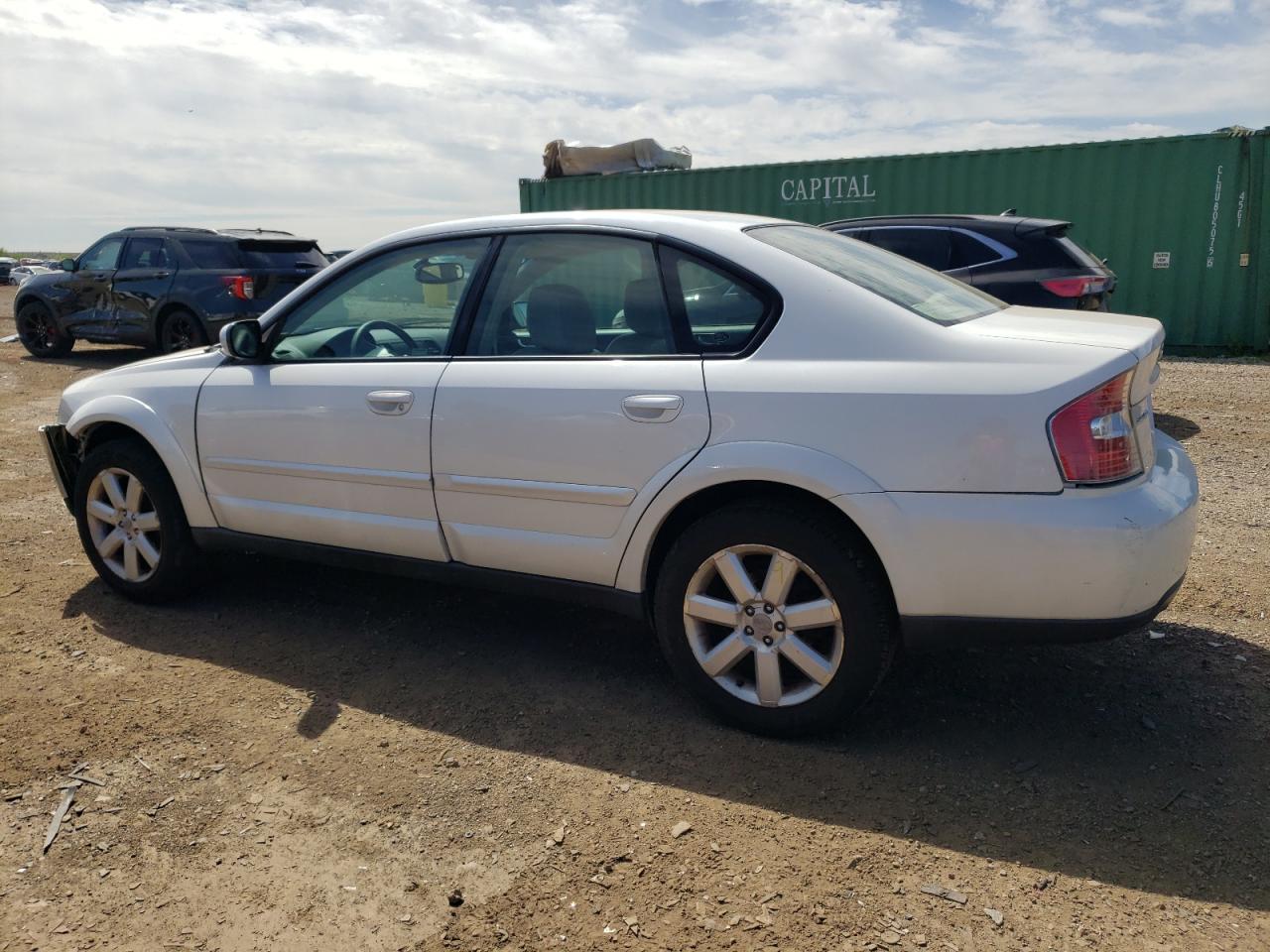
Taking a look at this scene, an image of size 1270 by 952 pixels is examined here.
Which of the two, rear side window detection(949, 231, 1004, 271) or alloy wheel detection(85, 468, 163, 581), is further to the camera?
rear side window detection(949, 231, 1004, 271)

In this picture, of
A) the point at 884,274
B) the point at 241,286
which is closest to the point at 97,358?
the point at 241,286

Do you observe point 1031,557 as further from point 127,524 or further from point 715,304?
point 127,524

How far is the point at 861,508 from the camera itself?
9.46 ft

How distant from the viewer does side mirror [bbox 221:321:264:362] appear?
4055mm

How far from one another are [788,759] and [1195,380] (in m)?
9.28

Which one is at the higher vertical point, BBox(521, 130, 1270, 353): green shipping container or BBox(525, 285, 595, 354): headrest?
BBox(521, 130, 1270, 353): green shipping container

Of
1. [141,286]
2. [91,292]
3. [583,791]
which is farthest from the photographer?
[91,292]

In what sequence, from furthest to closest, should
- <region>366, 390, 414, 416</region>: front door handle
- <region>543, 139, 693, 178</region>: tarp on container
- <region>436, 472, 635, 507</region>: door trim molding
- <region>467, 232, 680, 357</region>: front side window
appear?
<region>543, 139, 693, 178</region>: tarp on container
<region>366, 390, 414, 416</region>: front door handle
<region>467, 232, 680, 357</region>: front side window
<region>436, 472, 635, 507</region>: door trim molding

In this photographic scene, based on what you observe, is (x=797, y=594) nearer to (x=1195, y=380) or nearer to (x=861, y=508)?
(x=861, y=508)

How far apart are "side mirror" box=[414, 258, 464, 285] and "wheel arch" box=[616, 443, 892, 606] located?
125 centimetres

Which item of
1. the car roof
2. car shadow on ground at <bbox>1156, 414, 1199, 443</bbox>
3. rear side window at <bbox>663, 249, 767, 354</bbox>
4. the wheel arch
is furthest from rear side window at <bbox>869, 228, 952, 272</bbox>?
the wheel arch

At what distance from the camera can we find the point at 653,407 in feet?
10.4

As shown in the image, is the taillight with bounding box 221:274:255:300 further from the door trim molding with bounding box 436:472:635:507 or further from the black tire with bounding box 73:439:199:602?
the door trim molding with bounding box 436:472:635:507

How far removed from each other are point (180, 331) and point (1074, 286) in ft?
32.7
